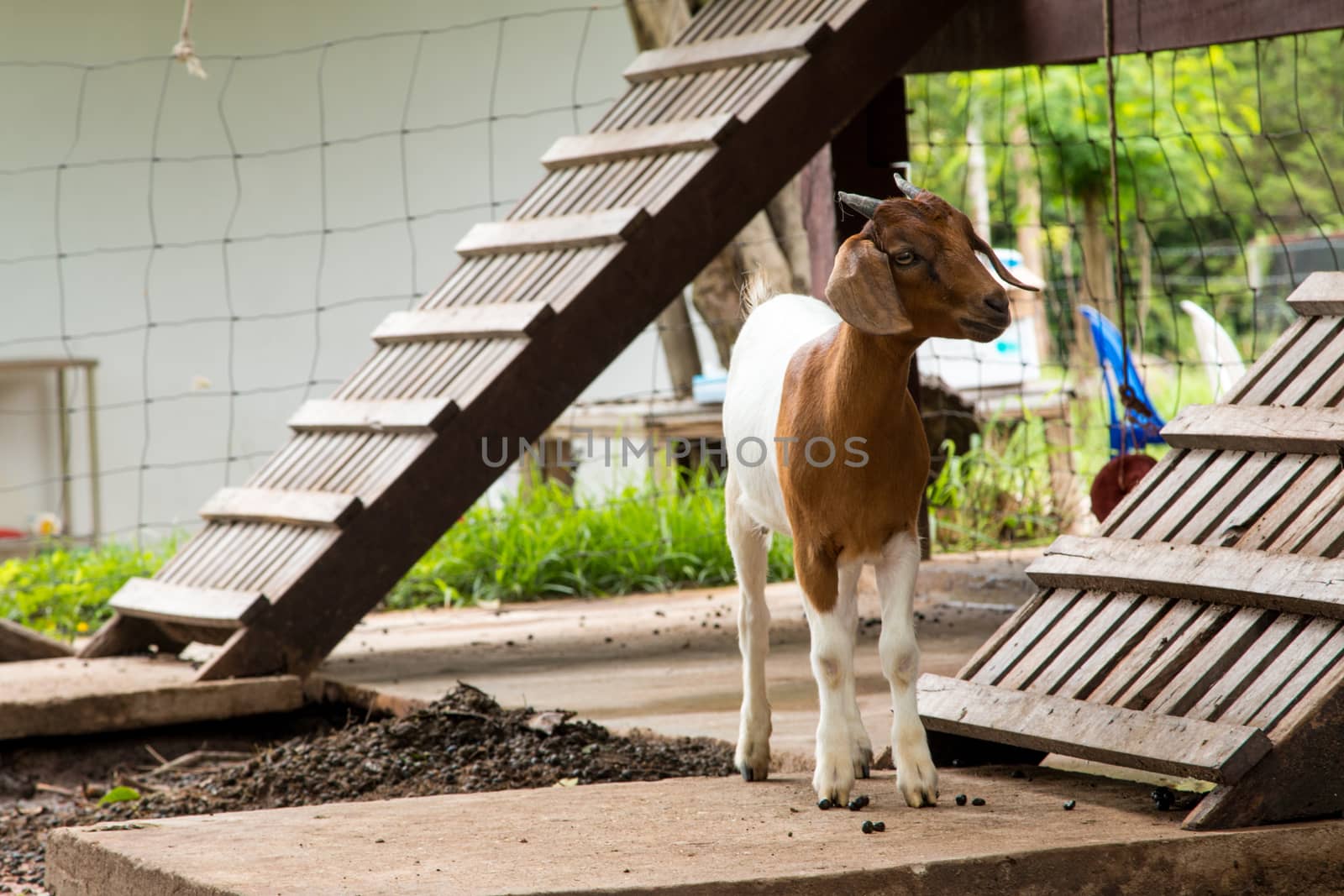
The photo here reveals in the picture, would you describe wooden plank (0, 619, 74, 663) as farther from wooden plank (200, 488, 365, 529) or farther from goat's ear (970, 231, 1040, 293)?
goat's ear (970, 231, 1040, 293)

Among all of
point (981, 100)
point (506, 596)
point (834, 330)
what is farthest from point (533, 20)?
point (981, 100)

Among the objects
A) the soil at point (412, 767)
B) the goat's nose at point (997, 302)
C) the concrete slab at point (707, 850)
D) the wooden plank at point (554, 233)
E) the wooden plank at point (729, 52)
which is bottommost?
the soil at point (412, 767)

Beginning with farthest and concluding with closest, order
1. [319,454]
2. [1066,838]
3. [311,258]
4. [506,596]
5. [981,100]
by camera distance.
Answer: [981,100]
[311,258]
[506,596]
[319,454]
[1066,838]

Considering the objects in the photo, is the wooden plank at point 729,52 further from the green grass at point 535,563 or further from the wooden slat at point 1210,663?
the wooden slat at point 1210,663

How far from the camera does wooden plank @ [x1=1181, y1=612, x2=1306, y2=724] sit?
3145 mm

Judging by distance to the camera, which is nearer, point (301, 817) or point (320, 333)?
point (301, 817)

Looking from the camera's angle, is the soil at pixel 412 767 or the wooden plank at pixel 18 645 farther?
the wooden plank at pixel 18 645

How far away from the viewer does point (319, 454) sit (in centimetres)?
582

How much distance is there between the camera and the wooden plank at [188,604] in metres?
5.31

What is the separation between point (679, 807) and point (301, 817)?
31.4 inches

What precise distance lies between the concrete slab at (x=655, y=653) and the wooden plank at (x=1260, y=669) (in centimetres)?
104

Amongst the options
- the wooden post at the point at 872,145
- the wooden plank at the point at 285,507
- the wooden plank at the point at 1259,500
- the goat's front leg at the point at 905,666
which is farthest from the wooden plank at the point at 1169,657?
the wooden post at the point at 872,145

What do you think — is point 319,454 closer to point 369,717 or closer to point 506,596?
point 369,717

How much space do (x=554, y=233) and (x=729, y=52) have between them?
38.7 inches
